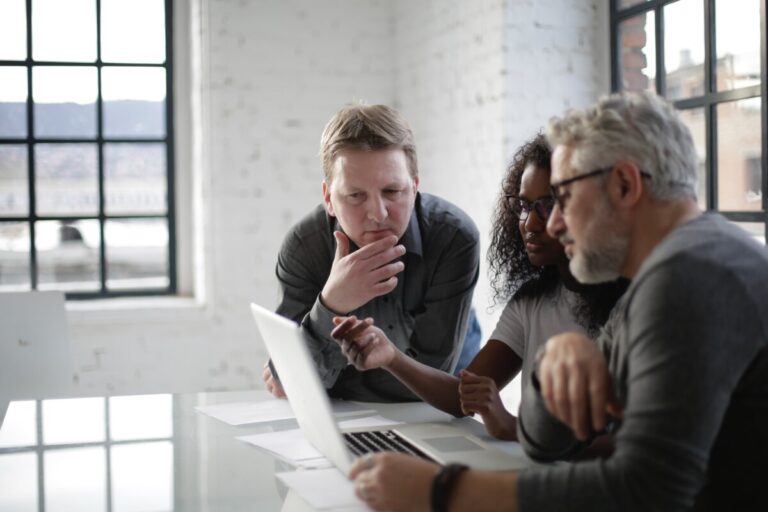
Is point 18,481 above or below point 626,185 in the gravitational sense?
below

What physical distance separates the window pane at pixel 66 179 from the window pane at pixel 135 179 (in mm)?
70

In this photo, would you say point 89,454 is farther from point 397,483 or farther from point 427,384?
point 397,483

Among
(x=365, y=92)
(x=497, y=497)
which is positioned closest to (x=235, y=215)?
(x=365, y=92)

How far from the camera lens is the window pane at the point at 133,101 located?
5.03 metres

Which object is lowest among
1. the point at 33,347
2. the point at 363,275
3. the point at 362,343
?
the point at 33,347

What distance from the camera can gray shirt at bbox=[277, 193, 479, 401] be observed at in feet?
7.86

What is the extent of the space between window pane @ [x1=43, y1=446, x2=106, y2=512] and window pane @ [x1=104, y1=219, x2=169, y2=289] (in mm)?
3162

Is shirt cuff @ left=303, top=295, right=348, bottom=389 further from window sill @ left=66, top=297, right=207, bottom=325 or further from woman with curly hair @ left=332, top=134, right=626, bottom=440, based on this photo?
window sill @ left=66, top=297, right=207, bottom=325

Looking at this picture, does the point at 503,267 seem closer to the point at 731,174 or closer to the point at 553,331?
the point at 553,331

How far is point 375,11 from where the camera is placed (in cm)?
510

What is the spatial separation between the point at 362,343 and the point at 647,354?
36.4 inches

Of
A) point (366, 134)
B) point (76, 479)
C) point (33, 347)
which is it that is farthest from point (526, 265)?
point (33, 347)

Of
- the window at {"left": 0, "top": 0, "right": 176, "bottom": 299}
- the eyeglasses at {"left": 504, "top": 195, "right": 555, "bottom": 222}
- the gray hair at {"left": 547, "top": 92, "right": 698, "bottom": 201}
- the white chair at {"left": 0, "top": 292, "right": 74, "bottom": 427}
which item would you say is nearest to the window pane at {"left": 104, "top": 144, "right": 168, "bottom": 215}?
the window at {"left": 0, "top": 0, "right": 176, "bottom": 299}

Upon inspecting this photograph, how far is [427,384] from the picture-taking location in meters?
2.16
